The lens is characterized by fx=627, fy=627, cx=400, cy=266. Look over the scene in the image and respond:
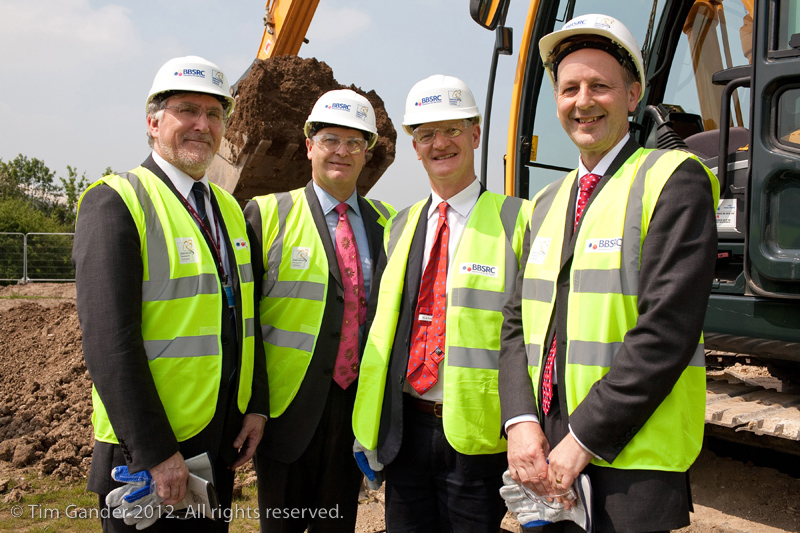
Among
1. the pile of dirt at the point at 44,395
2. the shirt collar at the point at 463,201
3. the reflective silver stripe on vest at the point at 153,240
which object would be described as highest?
the shirt collar at the point at 463,201

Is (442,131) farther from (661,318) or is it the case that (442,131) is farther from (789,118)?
(789,118)

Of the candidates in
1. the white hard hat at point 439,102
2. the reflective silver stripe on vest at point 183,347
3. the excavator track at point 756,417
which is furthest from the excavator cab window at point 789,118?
the reflective silver stripe on vest at point 183,347

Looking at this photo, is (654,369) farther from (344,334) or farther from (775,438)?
(775,438)

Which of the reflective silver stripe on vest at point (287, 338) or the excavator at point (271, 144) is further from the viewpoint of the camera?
the excavator at point (271, 144)

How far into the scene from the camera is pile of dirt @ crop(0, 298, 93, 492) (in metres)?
5.56

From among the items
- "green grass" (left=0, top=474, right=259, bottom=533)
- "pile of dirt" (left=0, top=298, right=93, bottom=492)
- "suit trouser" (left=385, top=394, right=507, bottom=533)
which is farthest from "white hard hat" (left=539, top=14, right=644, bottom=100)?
"pile of dirt" (left=0, top=298, right=93, bottom=492)

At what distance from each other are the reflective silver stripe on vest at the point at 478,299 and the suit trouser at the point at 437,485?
1.56ft

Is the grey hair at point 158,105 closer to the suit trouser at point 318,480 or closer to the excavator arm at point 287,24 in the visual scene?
the suit trouser at point 318,480

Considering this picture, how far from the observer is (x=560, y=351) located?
199cm

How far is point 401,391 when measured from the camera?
2559 millimetres

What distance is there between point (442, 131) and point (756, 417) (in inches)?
86.9

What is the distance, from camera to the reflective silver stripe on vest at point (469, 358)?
2.44 m

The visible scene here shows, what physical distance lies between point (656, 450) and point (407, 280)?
1230 mm

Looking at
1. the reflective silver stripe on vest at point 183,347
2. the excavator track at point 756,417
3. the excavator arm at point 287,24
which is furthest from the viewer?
the excavator arm at point 287,24
